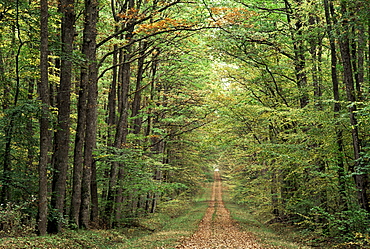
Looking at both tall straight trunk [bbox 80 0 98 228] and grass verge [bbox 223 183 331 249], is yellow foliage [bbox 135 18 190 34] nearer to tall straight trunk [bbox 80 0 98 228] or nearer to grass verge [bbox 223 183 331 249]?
tall straight trunk [bbox 80 0 98 228]

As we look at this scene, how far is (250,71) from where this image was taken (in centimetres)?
1862

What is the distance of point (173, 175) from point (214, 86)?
1302 centimetres

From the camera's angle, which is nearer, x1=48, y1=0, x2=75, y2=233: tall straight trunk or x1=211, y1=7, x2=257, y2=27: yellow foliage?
x1=48, y1=0, x2=75, y2=233: tall straight trunk

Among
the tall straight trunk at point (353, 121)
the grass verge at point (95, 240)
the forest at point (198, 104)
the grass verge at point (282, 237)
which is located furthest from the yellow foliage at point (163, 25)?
the grass verge at point (282, 237)

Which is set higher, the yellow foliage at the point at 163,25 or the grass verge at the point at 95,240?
the yellow foliage at the point at 163,25

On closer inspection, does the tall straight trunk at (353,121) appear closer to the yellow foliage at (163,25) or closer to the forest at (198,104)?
the forest at (198,104)

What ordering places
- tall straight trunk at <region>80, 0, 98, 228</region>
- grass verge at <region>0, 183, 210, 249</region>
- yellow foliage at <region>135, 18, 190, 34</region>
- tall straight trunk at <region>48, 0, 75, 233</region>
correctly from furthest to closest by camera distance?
tall straight trunk at <region>80, 0, 98, 228</region> → yellow foliage at <region>135, 18, 190, 34</region> → tall straight trunk at <region>48, 0, 75, 233</region> → grass verge at <region>0, 183, 210, 249</region>

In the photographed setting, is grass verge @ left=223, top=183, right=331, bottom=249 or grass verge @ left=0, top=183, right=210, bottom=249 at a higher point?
grass verge @ left=0, top=183, right=210, bottom=249

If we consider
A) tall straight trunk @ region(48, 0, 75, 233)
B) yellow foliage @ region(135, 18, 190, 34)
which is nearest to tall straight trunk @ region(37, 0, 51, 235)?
tall straight trunk @ region(48, 0, 75, 233)

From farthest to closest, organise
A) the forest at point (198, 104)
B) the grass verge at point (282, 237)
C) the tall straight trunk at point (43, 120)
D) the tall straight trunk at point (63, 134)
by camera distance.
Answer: the grass verge at point (282, 237)
the tall straight trunk at point (63, 134)
the forest at point (198, 104)
the tall straight trunk at point (43, 120)

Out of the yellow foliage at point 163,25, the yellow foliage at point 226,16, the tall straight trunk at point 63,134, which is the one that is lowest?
the tall straight trunk at point 63,134

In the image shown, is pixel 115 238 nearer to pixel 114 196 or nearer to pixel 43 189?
pixel 114 196

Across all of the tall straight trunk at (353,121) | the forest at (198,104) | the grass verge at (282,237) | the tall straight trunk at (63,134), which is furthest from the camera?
the grass verge at (282,237)

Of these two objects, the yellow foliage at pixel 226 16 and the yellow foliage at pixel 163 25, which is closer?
the yellow foliage at pixel 163 25
